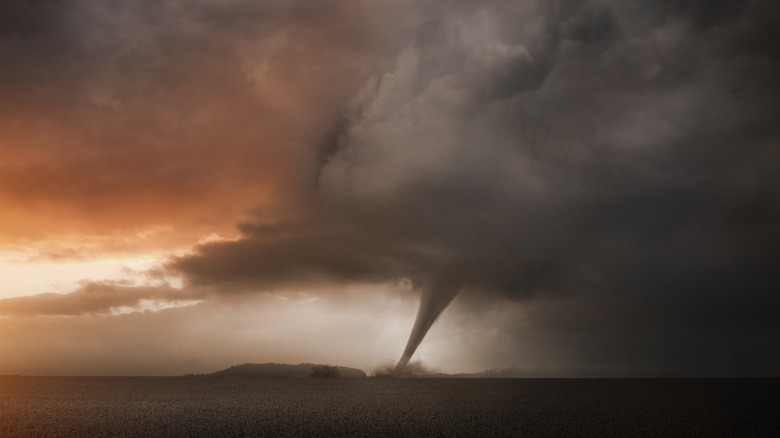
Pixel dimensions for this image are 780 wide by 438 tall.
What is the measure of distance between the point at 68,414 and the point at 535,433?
136 feet

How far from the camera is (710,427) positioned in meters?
42.3

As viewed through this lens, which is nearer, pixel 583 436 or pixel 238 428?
pixel 583 436

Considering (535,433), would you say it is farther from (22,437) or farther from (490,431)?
(22,437)

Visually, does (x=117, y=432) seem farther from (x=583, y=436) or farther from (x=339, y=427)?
(x=583, y=436)

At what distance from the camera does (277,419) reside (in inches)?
1774

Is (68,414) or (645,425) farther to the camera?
(68,414)

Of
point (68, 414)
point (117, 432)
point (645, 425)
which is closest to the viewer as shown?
point (117, 432)

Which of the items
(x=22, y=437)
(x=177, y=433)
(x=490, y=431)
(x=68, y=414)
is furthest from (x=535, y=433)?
(x=68, y=414)

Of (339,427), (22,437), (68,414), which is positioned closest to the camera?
(22,437)

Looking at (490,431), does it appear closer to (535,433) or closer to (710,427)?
(535,433)

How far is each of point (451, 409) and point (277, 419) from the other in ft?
64.5

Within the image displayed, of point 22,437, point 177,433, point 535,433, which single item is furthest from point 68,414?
point 535,433

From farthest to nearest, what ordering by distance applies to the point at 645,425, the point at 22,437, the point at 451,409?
1. the point at 451,409
2. the point at 645,425
3. the point at 22,437

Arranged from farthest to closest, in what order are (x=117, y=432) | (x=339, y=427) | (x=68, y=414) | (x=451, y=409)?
(x=451, y=409), (x=68, y=414), (x=339, y=427), (x=117, y=432)
